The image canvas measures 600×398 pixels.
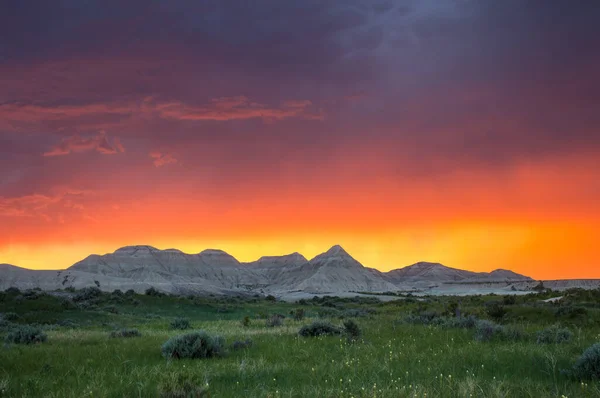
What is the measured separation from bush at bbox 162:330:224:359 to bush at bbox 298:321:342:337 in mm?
4154

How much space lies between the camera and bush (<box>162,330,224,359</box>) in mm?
11922

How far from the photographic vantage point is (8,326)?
23484 mm

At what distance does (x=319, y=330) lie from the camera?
1580 centimetres

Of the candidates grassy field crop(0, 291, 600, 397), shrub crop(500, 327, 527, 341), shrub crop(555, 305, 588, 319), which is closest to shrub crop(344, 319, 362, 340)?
grassy field crop(0, 291, 600, 397)

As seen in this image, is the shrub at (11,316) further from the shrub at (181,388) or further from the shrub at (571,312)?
the shrub at (571,312)

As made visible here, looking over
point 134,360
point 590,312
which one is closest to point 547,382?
point 134,360

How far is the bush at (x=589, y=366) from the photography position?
8.54m

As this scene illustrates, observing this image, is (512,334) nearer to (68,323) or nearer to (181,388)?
(181,388)

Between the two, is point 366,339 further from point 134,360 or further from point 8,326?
point 8,326

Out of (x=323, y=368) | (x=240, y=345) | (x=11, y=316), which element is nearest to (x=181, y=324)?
(x=240, y=345)

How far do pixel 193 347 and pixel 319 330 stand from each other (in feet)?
17.1

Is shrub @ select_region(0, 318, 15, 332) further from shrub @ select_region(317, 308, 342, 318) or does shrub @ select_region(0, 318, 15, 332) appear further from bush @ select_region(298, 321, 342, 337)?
shrub @ select_region(317, 308, 342, 318)

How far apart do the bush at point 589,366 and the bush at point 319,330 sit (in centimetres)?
818

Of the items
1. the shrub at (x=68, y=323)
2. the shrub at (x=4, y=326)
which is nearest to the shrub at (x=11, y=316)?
the shrub at (x=68, y=323)
